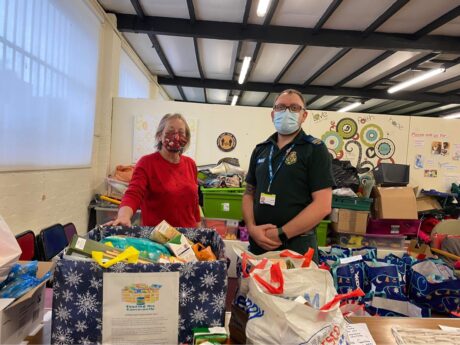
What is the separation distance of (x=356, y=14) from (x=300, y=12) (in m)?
0.65

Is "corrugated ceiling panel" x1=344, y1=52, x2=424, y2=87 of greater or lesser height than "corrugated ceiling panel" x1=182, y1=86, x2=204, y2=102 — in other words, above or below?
below

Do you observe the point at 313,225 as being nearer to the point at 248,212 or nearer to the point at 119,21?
the point at 248,212

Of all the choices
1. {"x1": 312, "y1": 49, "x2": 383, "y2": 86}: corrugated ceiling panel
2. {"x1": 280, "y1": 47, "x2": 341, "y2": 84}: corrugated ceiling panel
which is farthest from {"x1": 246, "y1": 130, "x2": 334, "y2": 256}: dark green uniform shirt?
{"x1": 312, "y1": 49, "x2": 383, "y2": 86}: corrugated ceiling panel

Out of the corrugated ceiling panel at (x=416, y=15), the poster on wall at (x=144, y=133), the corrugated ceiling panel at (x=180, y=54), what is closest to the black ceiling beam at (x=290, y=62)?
the corrugated ceiling panel at (x=416, y=15)

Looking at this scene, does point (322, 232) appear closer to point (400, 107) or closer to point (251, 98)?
point (251, 98)

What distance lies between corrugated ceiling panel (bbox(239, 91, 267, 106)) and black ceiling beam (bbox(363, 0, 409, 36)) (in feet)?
13.3

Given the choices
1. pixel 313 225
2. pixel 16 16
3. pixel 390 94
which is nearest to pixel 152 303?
pixel 313 225

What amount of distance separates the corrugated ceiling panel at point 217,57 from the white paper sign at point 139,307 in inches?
182

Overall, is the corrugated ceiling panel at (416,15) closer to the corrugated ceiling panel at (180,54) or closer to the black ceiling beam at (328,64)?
the black ceiling beam at (328,64)

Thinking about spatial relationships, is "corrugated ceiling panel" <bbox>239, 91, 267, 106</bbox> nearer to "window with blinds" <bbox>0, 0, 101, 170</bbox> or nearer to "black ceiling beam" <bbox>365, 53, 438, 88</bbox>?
"black ceiling beam" <bbox>365, 53, 438, 88</bbox>

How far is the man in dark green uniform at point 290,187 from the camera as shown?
1559mm

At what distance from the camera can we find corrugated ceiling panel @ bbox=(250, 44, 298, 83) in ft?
16.4

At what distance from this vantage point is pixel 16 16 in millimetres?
2152

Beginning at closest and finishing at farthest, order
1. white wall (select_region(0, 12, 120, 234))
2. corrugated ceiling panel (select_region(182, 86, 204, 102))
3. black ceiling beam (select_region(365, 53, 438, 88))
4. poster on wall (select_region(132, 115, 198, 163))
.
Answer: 1. white wall (select_region(0, 12, 120, 234))
2. poster on wall (select_region(132, 115, 198, 163))
3. black ceiling beam (select_region(365, 53, 438, 88))
4. corrugated ceiling panel (select_region(182, 86, 204, 102))
